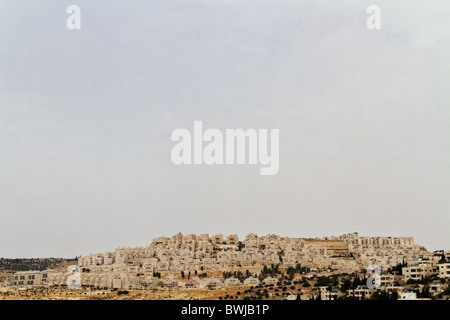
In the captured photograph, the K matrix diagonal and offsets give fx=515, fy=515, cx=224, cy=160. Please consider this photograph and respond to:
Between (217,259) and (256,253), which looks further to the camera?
(217,259)

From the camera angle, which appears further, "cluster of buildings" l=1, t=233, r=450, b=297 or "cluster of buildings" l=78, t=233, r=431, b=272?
"cluster of buildings" l=78, t=233, r=431, b=272

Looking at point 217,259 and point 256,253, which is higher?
point 256,253

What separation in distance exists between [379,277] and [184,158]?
6.90m

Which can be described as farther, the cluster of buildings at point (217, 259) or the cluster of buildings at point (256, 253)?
the cluster of buildings at point (256, 253)

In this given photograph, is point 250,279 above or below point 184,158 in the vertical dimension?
below

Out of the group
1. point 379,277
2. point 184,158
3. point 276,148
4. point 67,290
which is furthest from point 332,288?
point 67,290

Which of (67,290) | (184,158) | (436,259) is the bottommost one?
(67,290)
